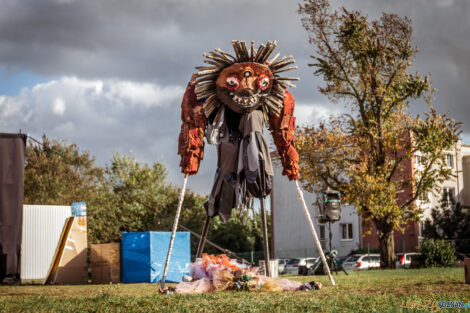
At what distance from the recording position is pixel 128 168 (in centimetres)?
3628

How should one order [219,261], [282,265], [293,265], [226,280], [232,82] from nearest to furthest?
[226,280] < [219,261] < [232,82] < [293,265] < [282,265]

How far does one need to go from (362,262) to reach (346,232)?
11135 mm

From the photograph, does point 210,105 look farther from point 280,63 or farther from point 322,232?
point 322,232

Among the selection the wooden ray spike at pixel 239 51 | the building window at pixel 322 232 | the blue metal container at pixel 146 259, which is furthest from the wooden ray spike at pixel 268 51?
the building window at pixel 322 232

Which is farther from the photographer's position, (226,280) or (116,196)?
(116,196)

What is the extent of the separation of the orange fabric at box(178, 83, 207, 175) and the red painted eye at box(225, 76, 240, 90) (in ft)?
2.01

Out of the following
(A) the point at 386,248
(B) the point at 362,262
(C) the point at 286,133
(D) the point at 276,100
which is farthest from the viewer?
(B) the point at 362,262

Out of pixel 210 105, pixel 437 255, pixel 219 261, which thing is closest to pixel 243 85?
pixel 210 105

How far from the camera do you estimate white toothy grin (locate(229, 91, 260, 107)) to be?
364 inches

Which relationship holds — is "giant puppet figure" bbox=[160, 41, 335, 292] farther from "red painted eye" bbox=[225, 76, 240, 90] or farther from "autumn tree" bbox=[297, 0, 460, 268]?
"autumn tree" bbox=[297, 0, 460, 268]

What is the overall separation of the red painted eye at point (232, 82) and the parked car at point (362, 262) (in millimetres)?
19576

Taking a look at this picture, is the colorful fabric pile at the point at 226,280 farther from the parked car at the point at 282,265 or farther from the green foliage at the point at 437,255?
the parked car at the point at 282,265

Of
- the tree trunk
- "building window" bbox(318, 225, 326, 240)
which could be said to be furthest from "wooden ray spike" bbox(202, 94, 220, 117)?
"building window" bbox(318, 225, 326, 240)

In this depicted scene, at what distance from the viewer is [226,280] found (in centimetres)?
841
